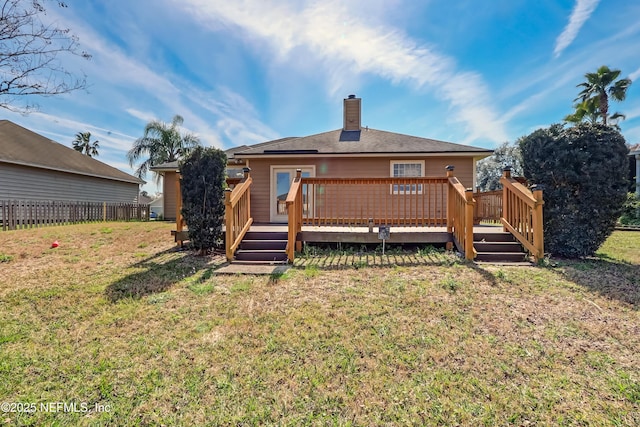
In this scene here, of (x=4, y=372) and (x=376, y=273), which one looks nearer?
(x=4, y=372)

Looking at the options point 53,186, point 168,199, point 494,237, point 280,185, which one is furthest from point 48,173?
point 494,237

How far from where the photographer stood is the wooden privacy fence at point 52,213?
10000 millimetres

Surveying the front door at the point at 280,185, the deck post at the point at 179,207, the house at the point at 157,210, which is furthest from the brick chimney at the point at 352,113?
the house at the point at 157,210

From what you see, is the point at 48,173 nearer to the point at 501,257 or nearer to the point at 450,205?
the point at 450,205

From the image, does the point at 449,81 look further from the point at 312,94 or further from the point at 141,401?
the point at 141,401

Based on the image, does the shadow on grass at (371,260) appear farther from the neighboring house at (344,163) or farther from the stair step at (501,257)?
the neighboring house at (344,163)

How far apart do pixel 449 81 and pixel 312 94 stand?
5.20 m

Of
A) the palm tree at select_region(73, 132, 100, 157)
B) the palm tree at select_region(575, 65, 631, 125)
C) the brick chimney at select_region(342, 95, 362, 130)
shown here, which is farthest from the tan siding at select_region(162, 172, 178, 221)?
the palm tree at select_region(73, 132, 100, 157)

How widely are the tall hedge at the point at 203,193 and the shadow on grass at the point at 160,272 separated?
478 mm

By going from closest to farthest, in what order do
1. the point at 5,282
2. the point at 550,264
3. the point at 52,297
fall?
the point at 52,297 < the point at 5,282 < the point at 550,264

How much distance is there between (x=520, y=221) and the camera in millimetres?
5465

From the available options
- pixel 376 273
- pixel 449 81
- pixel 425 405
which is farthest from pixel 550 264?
pixel 449 81

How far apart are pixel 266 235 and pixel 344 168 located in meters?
4.25

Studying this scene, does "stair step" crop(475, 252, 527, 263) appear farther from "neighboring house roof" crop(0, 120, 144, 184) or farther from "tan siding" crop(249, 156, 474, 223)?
"neighboring house roof" crop(0, 120, 144, 184)
